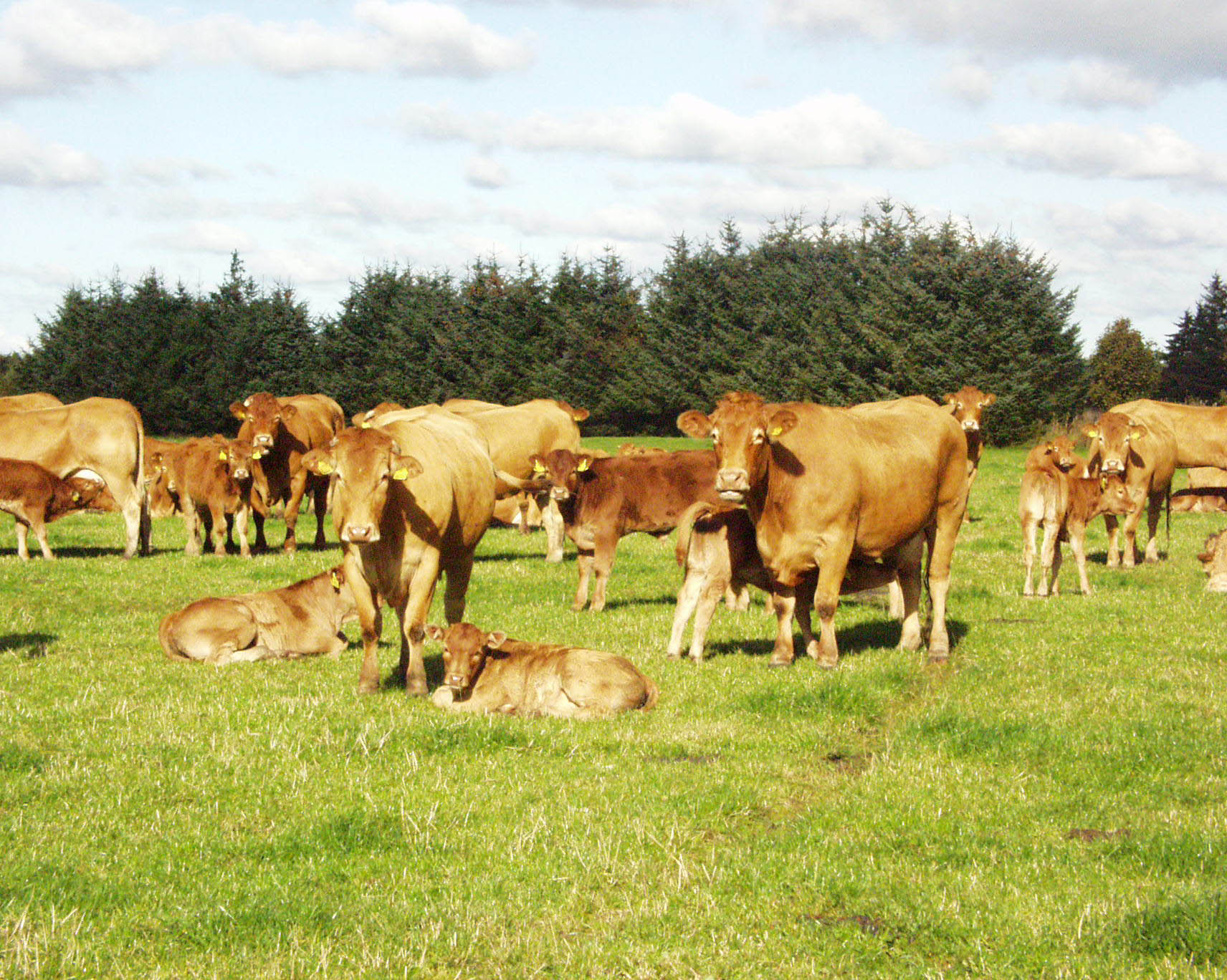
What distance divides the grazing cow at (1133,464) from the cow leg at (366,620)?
11.9 m

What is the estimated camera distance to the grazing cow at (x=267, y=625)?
1079 cm

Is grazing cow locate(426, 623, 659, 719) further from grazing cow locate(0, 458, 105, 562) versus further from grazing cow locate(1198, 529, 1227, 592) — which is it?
grazing cow locate(0, 458, 105, 562)

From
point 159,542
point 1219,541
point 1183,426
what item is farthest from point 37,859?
point 1183,426

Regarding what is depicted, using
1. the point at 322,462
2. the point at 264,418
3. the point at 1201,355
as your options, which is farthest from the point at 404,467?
the point at 1201,355

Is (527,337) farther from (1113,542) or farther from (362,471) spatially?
(362,471)

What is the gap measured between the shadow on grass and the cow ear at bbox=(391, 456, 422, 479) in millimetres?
4130


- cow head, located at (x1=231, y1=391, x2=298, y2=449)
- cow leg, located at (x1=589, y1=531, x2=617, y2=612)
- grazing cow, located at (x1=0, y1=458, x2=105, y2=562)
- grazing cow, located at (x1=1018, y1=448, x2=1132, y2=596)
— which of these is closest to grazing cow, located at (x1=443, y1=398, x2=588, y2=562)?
cow head, located at (x1=231, y1=391, x2=298, y2=449)

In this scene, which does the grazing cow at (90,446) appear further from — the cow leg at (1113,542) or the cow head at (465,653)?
the cow leg at (1113,542)

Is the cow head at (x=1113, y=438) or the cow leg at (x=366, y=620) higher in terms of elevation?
the cow head at (x=1113, y=438)

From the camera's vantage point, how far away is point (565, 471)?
14.9 meters

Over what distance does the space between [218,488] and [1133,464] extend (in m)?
13.6

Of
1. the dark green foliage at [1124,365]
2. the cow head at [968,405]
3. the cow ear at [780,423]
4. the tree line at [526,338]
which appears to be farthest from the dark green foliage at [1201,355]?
the cow ear at [780,423]

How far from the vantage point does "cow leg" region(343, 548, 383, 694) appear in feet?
30.9

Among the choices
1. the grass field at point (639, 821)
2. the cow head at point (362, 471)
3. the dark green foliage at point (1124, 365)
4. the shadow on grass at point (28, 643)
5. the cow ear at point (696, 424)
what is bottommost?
the shadow on grass at point (28, 643)
